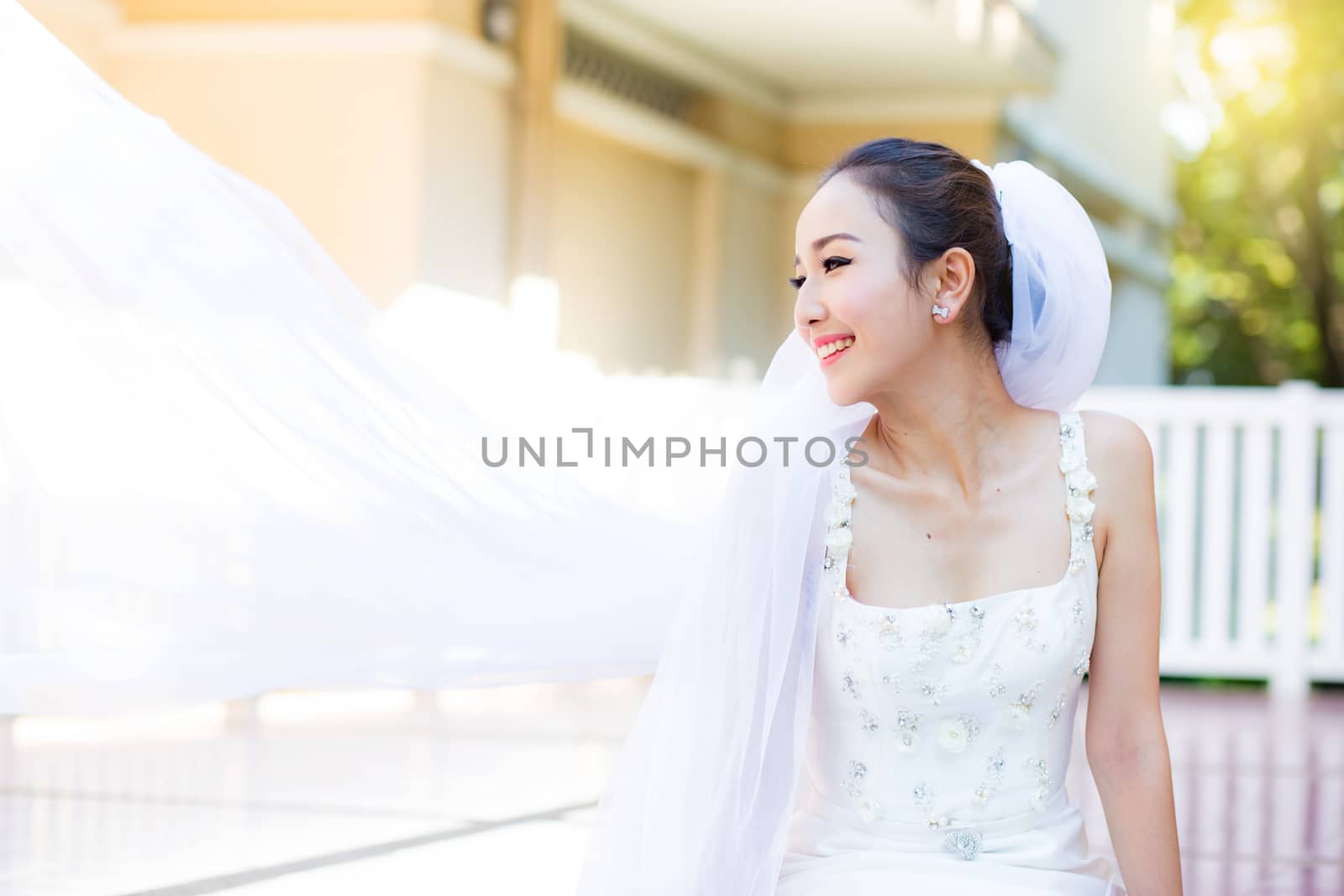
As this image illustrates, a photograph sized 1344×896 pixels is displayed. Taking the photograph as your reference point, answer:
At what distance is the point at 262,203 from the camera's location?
2.53 m

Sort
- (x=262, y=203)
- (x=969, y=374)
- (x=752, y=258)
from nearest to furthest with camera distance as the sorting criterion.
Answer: (x=969, y=374) → (x=262, y=203) → (x=752, y=258)

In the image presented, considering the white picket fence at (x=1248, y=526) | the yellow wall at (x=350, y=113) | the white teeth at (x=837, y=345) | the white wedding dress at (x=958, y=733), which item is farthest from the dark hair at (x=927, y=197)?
the yellow wall at (x=350, y=113)

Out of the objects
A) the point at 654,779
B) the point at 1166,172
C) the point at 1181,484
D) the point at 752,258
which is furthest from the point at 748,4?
the point at 1166,172

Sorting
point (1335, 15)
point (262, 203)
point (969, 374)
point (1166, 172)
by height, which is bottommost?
point (969, 374)

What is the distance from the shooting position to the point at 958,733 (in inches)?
85.6

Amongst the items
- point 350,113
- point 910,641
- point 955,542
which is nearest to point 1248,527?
point 350,113

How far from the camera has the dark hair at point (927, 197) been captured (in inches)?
85.5

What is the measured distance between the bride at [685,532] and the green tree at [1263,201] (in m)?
19.2

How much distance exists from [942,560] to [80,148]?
4.56 ft

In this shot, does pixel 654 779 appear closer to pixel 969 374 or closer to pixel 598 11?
pixel 969 374

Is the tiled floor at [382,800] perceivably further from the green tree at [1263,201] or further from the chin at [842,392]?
the green tree at [1263,201]

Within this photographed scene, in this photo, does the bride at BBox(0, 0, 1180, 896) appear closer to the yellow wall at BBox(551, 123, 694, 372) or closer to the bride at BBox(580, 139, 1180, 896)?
the bride at BBox(580, 139, 1180, 896)

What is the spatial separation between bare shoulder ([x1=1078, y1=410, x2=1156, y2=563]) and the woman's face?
0.32m

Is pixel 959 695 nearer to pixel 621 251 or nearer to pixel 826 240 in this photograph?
pixel 826 240
